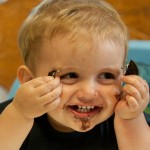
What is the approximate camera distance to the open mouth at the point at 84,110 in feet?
1.89

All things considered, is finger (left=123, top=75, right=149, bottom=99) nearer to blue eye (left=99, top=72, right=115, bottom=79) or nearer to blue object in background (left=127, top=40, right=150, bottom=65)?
blue eye (left=99, top=72, right=115, bottom=79)

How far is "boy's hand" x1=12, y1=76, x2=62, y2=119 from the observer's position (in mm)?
542

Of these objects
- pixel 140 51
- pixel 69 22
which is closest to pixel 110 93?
pixel 69 22

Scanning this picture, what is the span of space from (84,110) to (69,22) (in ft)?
0.48

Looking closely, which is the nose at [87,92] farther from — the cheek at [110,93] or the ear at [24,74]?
the ear at [24,74]

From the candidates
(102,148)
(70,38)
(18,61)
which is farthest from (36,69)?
(18,61)

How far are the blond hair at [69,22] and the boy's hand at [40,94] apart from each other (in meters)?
0.07

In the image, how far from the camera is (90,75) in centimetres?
56

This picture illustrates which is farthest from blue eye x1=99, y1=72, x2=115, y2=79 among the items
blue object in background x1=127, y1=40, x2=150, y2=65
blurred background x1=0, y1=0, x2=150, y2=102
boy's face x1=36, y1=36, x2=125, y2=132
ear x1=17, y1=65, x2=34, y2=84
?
blurred background x1=0, y1=0, x2=150, y2=102

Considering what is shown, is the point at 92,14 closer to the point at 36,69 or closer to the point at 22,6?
the point at 36,69

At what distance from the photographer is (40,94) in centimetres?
54

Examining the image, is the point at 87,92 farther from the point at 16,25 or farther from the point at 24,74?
the point at 16,25

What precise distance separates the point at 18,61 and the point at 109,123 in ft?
2.35

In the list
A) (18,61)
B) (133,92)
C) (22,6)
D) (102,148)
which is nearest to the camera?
(133,92)
